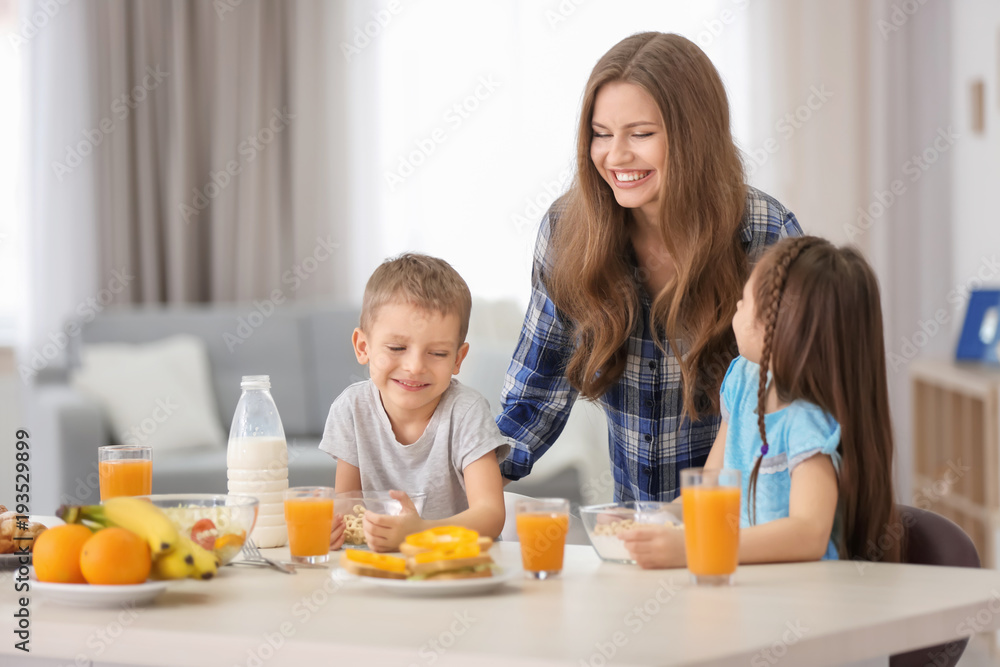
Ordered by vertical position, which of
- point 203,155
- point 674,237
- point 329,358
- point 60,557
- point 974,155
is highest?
point 203,155

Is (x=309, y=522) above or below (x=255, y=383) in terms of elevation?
below

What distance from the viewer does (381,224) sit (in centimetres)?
462

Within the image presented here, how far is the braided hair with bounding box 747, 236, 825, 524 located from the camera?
4.49ft

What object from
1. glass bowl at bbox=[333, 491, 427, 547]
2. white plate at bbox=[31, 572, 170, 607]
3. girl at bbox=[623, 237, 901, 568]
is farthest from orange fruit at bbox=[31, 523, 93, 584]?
girl at bbox=[623, 237, 901, 568]

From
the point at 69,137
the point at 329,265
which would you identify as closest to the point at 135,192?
the point at 69,137

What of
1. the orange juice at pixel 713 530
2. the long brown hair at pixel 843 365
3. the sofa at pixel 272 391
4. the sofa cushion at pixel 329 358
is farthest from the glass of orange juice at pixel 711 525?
the sofa cushion at pixel 329 358

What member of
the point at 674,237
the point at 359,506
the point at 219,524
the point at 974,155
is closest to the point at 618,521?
the point at 359,506

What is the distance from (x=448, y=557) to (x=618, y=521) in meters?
0.23

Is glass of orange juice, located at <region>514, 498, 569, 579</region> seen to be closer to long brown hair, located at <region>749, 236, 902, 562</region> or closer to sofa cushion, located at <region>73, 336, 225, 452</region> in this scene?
long brown hair, located at <region>749, 236, 902, 562</region>

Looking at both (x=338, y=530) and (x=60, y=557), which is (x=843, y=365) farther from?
(x=60, y=557)

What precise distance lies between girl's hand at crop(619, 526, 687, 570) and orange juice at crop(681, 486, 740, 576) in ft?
0.25

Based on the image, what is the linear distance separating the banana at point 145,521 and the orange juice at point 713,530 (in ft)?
1.74

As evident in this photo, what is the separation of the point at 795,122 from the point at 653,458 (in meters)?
2.93

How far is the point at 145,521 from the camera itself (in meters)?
1.05
